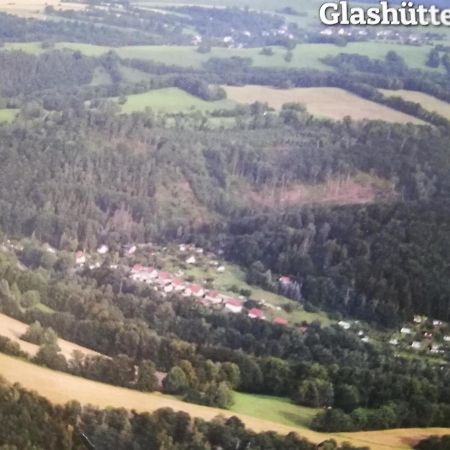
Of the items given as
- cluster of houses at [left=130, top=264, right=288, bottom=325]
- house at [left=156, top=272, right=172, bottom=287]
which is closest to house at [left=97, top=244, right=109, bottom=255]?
cluster of houses at [left=130, top=264, right=288, bottom=325]

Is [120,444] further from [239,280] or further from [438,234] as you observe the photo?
[438,234]

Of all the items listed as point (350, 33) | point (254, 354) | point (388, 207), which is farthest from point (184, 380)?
point (350, 33)

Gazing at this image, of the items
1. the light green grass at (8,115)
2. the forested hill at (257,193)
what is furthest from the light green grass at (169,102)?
the light green grass at (8,115)

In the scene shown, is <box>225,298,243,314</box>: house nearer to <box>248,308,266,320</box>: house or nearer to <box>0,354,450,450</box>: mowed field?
<box>248,308,266,320</box>: house

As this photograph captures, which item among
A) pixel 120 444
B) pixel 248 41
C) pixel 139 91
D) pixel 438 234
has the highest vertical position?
pixel 248 41

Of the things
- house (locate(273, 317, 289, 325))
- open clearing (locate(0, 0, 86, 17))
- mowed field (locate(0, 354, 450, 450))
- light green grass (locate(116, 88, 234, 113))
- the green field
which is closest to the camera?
mowed field (locate(0, 354, 450, 450))

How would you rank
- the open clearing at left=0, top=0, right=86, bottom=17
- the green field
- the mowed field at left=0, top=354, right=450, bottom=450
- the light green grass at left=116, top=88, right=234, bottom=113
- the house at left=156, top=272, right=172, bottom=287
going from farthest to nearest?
the open clearing at left=0, top=0, right=86, bottom=17 → the light green grass at left=116, top=88, right=234, bottom=113 → the green field → the house at left=156, top=272, right=172, bottom=287 → the mowed field at left=0, top=354, right=450, bottom=450

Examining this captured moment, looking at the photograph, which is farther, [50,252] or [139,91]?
[139,91]

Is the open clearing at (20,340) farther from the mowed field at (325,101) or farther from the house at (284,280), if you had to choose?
the mowed field at (325,101)
